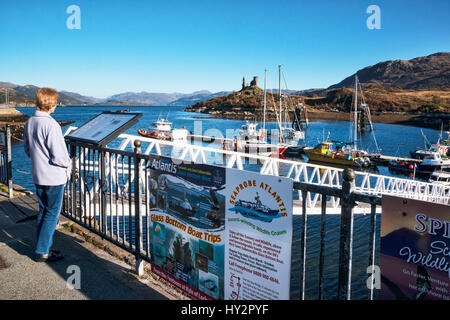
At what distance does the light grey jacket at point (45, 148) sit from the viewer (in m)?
4.02

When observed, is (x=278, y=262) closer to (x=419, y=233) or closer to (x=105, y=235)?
(x=419, y=233)

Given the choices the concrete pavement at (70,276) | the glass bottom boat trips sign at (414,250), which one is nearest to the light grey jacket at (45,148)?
the concrete pavement at (70,276)

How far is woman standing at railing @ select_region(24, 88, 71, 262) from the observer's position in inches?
159

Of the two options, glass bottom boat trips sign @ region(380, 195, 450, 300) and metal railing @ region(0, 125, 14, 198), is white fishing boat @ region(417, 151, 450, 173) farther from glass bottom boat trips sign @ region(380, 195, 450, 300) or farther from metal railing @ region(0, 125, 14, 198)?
glass bottom boat trips sign @ region(380, 195, 450, 300)

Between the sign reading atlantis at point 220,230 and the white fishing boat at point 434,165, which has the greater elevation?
the sign reading atlantis at point 220,230

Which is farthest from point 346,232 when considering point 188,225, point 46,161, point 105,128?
point 105,128

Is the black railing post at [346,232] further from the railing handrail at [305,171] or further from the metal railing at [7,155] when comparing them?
the metal railing at [7,155]

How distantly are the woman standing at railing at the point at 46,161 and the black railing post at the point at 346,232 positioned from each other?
330cm

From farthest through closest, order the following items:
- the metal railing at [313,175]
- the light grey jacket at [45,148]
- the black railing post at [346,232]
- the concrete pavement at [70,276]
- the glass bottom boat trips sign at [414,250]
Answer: the metal railing at [313,175]
the light grey jacket at [45,148]
the concrete pavement at [70,276]
the black railing post at [346,232]
the glass bottom boat trips sign at [414,250]

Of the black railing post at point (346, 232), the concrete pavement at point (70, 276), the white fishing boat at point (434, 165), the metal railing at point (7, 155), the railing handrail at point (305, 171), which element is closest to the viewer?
the black railing post at point (346, 232)

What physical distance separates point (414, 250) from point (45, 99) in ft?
13.6

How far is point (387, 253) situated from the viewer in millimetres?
2299

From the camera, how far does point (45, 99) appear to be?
4141 millimetres
